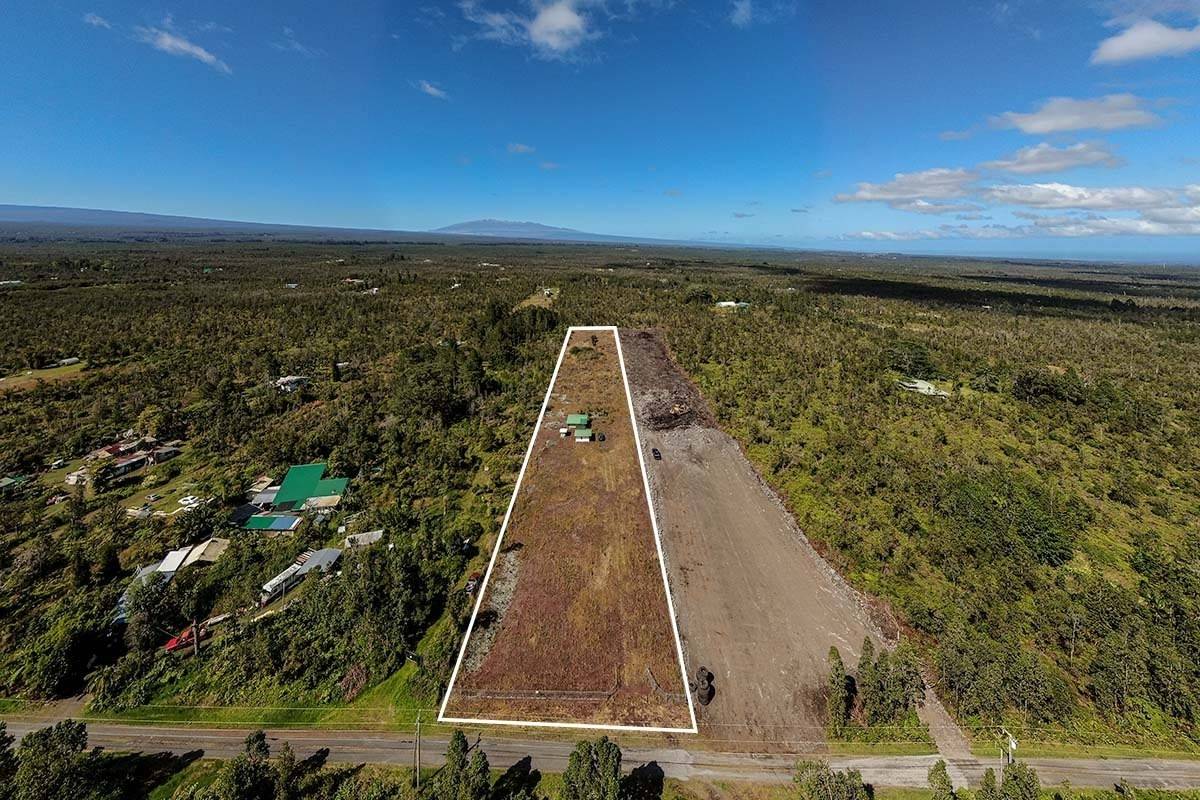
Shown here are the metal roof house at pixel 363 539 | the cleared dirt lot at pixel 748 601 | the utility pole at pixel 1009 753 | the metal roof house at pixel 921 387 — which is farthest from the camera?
the metal roof house at pixel 921 387

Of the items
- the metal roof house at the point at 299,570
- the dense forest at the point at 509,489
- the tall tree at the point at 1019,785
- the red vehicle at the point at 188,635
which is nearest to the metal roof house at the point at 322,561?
the metal roof house at the point at 299,570

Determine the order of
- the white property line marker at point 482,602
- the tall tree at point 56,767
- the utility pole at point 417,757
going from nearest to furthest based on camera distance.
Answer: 1. the tall tree at point 56,767
2. the utility pole at point 417,757
3. the white property line marker at point 482,602

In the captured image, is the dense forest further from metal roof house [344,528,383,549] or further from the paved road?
the paved road

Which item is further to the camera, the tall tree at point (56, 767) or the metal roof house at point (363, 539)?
the metal roof house at point (363, 539)

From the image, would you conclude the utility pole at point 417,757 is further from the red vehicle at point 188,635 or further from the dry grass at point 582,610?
the red vehicle at point 188,635

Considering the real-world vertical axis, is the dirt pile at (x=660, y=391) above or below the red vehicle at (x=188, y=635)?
above

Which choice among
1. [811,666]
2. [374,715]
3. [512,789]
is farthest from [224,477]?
[811,666]

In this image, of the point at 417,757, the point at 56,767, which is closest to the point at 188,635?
the point at 56,767
